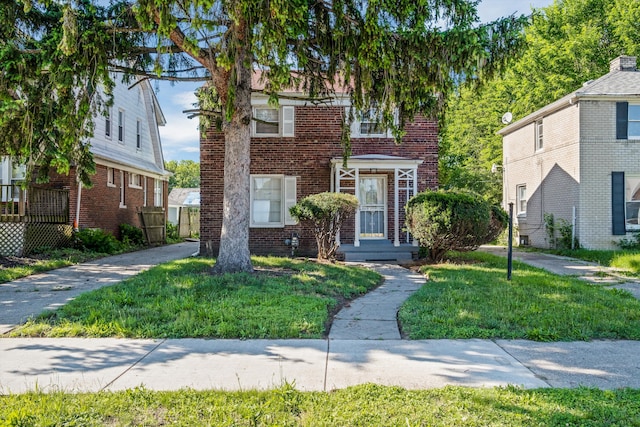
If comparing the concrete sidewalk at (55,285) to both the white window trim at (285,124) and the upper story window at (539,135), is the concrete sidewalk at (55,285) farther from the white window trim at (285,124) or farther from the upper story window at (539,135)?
the upper story window at (539,135)

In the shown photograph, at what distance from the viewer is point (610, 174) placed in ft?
48.3

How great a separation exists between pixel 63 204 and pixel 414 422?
14469mm

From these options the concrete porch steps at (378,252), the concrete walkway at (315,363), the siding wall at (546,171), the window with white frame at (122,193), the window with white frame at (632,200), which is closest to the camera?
the concrete walkway at (315,363)

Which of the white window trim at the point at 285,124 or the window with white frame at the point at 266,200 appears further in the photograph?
the window with white frame at the point at 266,200

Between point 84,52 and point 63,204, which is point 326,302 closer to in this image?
point 84,52

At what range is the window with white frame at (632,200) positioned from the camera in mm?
14844

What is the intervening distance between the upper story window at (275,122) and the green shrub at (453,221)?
487 centimetres

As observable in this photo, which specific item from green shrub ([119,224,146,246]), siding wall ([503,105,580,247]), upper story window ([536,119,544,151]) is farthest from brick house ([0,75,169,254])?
upper story window ([536,119,544,151])

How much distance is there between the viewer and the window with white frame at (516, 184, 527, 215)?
63.9 ft

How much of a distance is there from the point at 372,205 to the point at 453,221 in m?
4.13

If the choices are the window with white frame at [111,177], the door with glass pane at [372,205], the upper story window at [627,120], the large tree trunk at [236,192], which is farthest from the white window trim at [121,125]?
the upper story window at [627,120]

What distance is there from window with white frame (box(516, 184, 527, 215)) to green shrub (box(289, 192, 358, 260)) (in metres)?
11.4

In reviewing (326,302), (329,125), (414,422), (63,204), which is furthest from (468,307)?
(63,204)

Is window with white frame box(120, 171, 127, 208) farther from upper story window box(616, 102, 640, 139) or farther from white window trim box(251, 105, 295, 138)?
upper story window box(616, 102, 640, 139)
